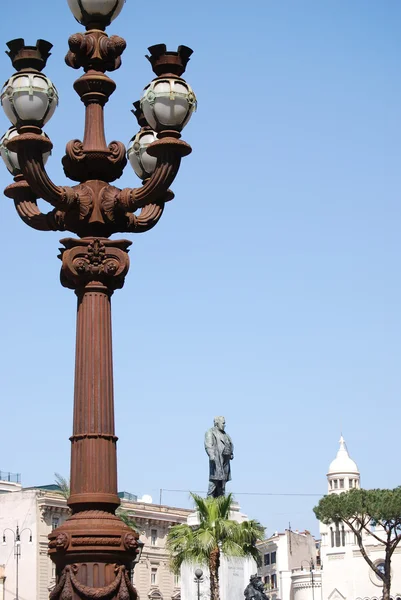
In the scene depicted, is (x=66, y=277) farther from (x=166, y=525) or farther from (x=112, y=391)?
(x=166, y=525)

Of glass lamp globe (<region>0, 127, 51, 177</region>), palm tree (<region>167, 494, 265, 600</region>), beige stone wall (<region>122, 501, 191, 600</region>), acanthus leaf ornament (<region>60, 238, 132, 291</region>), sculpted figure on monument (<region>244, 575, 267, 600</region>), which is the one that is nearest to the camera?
acanthus leaf ornament (<region>60, 238, 132, 291</region>)

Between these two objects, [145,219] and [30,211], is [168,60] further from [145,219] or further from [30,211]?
[30,211]

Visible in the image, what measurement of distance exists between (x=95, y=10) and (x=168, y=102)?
120cm

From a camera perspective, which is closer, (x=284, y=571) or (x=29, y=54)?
(x=29, y=54)

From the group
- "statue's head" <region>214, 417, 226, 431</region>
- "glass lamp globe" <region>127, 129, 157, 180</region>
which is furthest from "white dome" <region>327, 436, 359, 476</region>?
"glass lamp globe" <region>127, 129, 157, 180</region>

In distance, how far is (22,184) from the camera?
34.0 feet

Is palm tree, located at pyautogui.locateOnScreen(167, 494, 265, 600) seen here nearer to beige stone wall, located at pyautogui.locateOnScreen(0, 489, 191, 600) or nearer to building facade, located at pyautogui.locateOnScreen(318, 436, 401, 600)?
beige stone wall, located at pyautogui.locateOnScreen(0, 489, 191, 600)

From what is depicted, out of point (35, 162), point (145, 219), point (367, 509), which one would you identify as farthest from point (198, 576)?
point (367, 509)

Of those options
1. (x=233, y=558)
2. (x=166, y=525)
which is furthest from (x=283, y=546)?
(x=233, y=558)

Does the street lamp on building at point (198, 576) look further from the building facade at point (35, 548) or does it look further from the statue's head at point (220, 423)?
the building facade at point (35, 548)

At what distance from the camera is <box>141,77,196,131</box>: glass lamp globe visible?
379 inches

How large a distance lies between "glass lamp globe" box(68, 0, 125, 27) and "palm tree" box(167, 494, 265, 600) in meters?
22.8

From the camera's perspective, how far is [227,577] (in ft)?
118

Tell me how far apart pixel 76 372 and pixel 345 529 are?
113799 mm
